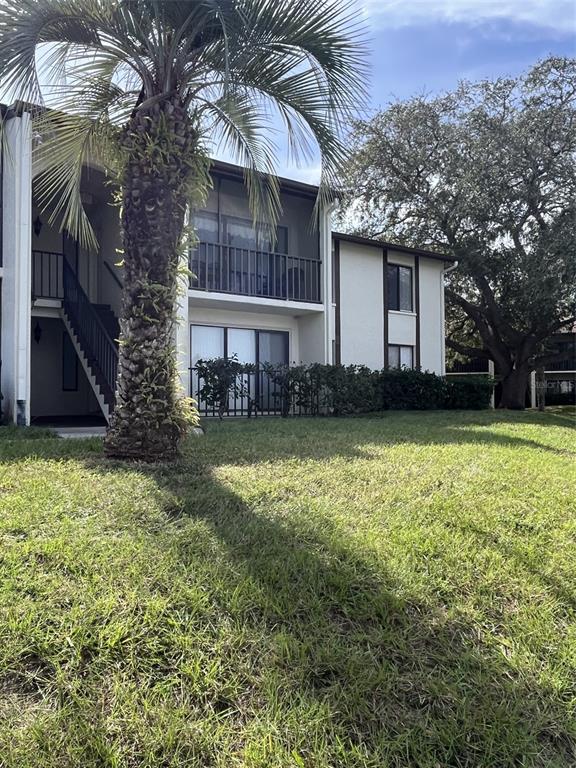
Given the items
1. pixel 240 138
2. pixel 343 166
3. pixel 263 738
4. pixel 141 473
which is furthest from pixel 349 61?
pixel 263 738

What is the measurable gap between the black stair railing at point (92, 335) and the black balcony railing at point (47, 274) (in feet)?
1.50

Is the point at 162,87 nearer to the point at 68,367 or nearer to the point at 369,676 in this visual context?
the point at 369,676

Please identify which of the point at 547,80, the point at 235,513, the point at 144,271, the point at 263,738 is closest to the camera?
the point at 263,738

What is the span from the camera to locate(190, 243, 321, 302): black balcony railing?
12.9 meters

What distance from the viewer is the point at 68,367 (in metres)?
14.4

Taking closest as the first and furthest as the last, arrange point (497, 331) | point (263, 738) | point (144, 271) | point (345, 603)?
point (263, 738)
point (345, 603)
point (144, 271)
point (497, 331)

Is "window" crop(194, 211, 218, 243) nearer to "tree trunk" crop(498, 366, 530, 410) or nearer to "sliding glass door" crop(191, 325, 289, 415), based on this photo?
"sliding glass door" crop(191, 325, 289, 415)

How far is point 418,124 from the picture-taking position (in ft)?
68.3

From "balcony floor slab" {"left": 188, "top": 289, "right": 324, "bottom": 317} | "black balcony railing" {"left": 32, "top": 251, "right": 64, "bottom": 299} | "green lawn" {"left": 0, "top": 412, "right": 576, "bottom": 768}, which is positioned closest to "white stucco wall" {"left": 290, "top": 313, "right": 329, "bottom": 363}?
"balcony floor slab" {"left": 188, "top": 289, "right": 324, "bottom": 317}

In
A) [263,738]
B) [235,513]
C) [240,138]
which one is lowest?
[263,738]

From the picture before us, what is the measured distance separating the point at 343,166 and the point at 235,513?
4.68 metres

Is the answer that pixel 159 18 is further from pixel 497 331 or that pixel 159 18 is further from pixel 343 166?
pixel 497 331

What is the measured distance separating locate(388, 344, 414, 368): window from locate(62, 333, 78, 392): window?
29.8 feet

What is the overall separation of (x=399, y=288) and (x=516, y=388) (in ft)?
24.2
